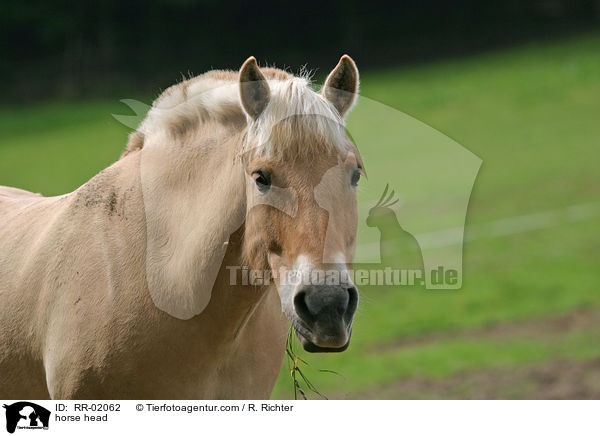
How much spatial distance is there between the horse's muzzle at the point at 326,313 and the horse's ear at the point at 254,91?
735 mm

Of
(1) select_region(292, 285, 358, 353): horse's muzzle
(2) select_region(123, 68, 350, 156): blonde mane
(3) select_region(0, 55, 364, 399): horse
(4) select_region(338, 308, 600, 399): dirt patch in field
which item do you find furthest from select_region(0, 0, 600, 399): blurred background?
(1) select_region(292, 285, 358, 353): horse's muzzle

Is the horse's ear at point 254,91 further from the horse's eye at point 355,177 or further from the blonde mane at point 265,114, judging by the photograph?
the horse's eye at point 355,177

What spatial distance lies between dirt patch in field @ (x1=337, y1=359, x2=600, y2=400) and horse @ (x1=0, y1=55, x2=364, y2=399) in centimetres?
563

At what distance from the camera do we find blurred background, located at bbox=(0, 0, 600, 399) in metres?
10.2

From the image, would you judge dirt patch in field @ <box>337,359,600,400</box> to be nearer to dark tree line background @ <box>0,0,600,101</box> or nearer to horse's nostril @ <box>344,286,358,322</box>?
horse's nostril @ <box>344,286,358,322</box>

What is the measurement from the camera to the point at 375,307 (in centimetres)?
1238

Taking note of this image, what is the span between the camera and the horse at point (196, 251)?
293cm

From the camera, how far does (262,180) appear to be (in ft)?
9.73

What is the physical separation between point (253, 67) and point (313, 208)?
59cm

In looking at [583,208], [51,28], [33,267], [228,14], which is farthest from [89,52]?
[33,267]

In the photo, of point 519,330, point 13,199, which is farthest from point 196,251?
point 519,330

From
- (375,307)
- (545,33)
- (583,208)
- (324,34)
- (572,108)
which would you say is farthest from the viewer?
(545,33)

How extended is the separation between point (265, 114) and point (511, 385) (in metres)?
6.86
